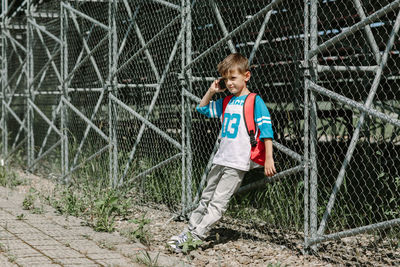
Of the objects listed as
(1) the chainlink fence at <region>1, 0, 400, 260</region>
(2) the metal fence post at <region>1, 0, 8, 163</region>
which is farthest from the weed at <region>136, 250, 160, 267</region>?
(2) the metal fence post at <region>1, 0, 8, 163</region>

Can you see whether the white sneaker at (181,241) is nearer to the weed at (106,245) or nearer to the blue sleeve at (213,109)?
the weed at (106,245)

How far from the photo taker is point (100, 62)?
8.25 meters

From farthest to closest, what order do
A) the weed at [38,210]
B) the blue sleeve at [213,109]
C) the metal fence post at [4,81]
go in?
1. the metal fence post at [4,81]
2. the weed at [38,210]
3. the blue sleeve at [213,109]

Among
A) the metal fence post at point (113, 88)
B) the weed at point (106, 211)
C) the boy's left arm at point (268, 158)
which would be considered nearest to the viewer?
the boy's left arm at point (268, 158)

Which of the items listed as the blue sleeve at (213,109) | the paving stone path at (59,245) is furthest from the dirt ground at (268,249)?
the blue sleeve at (213,109)

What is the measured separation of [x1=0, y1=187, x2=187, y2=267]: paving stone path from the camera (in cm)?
371

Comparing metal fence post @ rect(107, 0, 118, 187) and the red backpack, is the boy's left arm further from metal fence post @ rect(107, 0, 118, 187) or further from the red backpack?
metal fence post @ rect(107, 0, 118, 187)

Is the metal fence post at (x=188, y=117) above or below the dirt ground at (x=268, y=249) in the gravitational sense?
above

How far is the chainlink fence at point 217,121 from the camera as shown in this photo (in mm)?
3951

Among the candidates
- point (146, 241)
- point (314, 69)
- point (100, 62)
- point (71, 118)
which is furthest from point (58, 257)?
point (100, 62)

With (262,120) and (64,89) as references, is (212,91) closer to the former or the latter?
(262,120)

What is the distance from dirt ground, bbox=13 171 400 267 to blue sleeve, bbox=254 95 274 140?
922 mm

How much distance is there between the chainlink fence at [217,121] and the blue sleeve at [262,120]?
0.28m

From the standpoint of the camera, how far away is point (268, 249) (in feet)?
13.8
